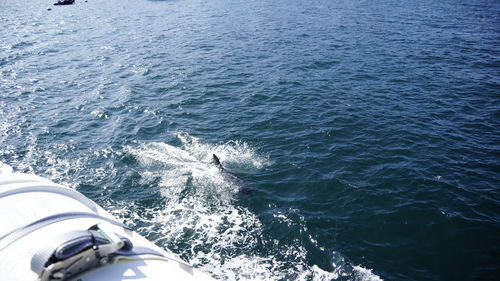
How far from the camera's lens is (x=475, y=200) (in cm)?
1981

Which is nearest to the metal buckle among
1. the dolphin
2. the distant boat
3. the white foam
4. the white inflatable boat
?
the white inflatable boat

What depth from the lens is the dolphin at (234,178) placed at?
21000mm

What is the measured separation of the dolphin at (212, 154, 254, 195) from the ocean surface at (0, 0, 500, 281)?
0.58 ft

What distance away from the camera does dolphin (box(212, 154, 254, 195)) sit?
2100cm

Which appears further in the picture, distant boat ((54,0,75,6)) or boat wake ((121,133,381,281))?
distant boat ((54,0,75,6))

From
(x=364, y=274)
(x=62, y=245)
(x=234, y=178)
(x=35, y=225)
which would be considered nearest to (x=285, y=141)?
(x=234, y=178)

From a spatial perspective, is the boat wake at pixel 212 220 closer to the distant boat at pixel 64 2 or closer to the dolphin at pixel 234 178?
the dolphin at pixel 234 178

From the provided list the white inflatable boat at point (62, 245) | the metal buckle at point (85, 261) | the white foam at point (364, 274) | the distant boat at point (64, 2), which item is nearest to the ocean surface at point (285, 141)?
the white foam at point (364, 274)

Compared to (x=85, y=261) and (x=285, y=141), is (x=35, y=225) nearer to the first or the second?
(x=85, y=261)

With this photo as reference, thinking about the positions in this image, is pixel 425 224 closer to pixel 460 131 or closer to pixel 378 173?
pixel 378 173

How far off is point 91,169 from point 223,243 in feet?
41.7

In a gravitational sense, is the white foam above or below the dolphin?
below

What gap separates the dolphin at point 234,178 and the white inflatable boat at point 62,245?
38.2 feet

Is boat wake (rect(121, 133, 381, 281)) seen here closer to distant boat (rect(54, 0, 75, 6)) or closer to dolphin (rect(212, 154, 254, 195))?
dolphin (rect(212, 154, 254, 195))
